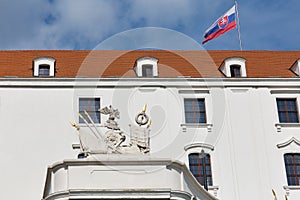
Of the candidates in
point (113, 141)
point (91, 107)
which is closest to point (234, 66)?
point (91, 107)

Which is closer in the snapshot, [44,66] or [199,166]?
[199,166]

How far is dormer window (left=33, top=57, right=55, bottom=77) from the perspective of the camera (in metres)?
33.9

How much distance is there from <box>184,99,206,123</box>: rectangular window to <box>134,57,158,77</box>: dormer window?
2369 mm

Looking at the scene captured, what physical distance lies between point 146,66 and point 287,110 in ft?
23.8

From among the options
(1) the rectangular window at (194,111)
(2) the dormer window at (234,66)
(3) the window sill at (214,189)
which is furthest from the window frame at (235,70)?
(3) the window sill at (214,189)

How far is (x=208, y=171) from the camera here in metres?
31.5

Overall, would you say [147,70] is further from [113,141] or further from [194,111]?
[113,141]

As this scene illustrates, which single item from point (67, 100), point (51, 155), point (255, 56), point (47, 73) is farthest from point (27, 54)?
point (255, 56)

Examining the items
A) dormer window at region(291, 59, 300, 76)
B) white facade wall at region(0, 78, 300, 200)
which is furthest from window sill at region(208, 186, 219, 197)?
dormer window at region(291, 59, 300, 76)

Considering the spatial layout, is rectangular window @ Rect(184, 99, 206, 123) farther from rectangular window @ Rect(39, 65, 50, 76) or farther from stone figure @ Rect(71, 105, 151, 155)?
stone figure @ Rect(71, 105, 151, 155)

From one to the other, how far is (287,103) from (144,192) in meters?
12.7

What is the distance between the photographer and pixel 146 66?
34156 millimetres

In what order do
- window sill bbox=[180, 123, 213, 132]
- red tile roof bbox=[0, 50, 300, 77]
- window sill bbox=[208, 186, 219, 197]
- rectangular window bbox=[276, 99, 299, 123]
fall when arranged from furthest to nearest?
red tile roof bbox=[0, 50, 300, 77] < rectangular window bbox=[276, 99, 299, 123] < window sill bbox=[180, 123, 213, 132] < window sill bbox=[208, 186, 219, 197]

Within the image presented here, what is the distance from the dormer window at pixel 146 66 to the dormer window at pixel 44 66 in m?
4.19
